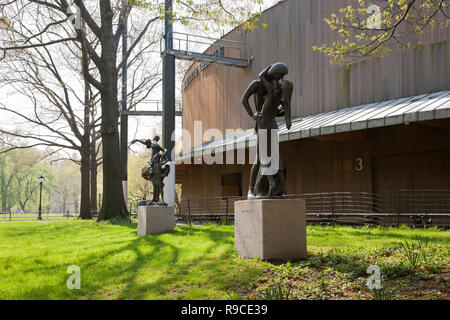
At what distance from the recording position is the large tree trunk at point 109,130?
19781 millimetres

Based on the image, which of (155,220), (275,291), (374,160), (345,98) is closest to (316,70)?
(345,98)

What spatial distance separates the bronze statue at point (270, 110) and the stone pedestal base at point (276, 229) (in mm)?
427

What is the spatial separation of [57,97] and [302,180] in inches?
752

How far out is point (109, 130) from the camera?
66.5ft

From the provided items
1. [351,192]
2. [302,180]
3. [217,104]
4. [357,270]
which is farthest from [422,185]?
[217,104]

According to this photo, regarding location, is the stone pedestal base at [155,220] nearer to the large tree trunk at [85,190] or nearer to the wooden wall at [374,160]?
the wooden wall at [374,160]

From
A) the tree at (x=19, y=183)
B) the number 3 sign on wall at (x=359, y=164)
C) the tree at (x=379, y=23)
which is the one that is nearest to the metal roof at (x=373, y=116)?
the tree at (x=379, y=23)

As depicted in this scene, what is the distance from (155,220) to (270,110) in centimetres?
613

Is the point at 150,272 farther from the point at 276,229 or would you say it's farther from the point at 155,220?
the point at 155,220
